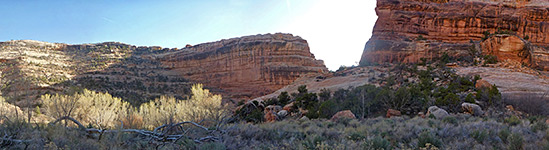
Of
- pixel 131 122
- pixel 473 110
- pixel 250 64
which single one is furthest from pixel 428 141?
pixel 250 64

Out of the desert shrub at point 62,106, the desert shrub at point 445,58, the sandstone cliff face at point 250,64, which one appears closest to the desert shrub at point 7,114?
the desert shrub at point 62,106

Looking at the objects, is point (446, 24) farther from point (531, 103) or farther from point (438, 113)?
point (438, 113)

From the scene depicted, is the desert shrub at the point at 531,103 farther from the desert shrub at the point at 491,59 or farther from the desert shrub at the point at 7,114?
the desert shrub at the point at 7,114

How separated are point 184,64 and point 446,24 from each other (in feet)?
149

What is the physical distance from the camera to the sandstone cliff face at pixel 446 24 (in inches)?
1437

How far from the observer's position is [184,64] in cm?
5009

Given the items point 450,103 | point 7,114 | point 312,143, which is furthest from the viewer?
point 450,103

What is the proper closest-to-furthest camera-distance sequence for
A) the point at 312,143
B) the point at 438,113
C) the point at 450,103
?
the point at 312,143 < the point at 438,113 < the point at 450,103

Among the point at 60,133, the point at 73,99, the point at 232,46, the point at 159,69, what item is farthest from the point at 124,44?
the point at 60,133

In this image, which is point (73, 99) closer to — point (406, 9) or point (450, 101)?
point (450, 101)

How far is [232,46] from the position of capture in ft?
159

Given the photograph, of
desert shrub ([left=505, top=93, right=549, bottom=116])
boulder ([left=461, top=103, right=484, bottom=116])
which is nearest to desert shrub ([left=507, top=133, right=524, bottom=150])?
boulder ([left=461, top=103, right=484, bottom=116])

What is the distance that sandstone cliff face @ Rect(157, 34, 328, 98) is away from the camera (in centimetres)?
4312

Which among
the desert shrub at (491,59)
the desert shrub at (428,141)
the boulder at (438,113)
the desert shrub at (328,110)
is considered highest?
the desert shrub at (491,59)
